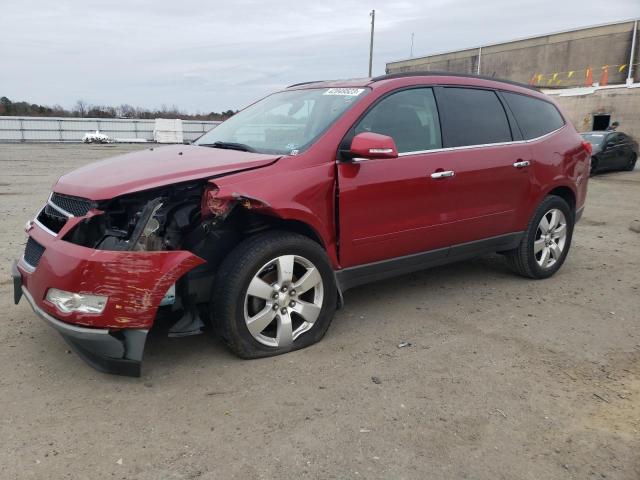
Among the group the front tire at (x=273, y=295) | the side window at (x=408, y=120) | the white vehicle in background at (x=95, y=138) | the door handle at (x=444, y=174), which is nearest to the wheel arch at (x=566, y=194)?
the door handle at (x=444, y=174)

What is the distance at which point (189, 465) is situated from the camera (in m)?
2.44

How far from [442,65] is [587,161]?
51.2 meters

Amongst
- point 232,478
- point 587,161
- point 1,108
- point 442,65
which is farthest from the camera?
point 442,65

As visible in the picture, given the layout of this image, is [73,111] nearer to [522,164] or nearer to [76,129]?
[76,129]

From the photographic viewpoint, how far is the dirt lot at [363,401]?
247 cm

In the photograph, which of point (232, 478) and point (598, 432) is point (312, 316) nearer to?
point (232, 478)

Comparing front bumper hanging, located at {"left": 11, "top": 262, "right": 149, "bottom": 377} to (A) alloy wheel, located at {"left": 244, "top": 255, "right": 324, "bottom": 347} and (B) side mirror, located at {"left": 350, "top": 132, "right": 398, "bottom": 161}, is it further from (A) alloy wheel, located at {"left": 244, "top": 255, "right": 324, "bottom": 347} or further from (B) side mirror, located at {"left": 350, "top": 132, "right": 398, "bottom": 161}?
(B) side mirror, located at {"left": 350, "top": 132, "right": 398, "bottom": 161}

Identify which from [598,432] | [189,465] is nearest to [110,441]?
[189,465]

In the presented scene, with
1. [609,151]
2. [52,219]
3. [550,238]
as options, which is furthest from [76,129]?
[550,238]

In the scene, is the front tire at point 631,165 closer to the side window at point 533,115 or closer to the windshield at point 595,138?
the windshield at point 595,138

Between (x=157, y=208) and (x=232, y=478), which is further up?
(x=157, y=208)

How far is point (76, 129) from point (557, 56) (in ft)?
126

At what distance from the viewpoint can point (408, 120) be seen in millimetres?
4133

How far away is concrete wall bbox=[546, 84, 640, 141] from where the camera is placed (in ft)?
87.0
